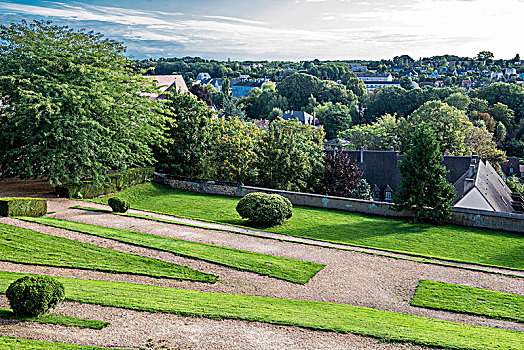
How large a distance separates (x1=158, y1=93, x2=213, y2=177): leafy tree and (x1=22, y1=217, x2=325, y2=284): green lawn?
44.2ft

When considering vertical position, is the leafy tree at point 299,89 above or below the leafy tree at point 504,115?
above

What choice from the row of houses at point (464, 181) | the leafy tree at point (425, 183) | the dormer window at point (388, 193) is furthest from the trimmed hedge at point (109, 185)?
the dormer window at point (388, 193)

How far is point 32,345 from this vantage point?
28.3ft

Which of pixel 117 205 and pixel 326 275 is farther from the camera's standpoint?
pixel 117 205

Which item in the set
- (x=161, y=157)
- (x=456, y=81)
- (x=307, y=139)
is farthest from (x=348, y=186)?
(x=456, y=81)

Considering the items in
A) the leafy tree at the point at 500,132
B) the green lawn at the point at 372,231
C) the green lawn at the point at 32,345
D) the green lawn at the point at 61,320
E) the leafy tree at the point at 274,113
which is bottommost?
the green lawn at the point at 372,231

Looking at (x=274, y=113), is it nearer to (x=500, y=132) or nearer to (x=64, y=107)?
(x=500, y=132)

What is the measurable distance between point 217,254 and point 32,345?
8778 mm

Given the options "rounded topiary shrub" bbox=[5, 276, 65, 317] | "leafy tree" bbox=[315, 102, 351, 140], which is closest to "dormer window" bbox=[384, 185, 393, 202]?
"rounded topiary shrub" bbox=[5, 276, 65, 317]

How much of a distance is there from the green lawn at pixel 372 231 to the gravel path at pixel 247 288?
231 cm

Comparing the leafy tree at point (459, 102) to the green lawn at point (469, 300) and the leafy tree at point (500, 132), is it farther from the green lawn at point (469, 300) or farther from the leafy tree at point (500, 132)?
the green lawn at point (469, 300)

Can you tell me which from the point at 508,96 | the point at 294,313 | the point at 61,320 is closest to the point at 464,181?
the point at 294,313

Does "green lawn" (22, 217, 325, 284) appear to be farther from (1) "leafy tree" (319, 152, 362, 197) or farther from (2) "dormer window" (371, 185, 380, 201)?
(2) "dormer window" (371, 185, 380, 201)

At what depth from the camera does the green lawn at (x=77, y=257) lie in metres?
14.4
